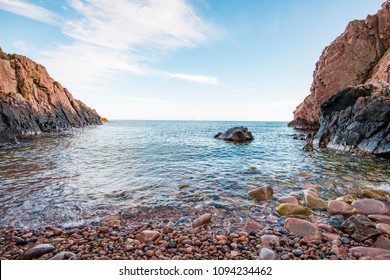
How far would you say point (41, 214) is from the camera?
5656 mm

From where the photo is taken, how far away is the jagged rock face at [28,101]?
28266 mm

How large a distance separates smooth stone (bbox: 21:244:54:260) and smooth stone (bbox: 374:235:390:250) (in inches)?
263

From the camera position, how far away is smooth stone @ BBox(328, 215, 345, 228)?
4.91m

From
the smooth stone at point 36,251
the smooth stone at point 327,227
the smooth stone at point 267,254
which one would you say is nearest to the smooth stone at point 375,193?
the smooth stone at point 327,227

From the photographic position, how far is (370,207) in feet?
18.9

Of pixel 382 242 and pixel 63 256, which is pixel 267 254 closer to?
pixel 382 242

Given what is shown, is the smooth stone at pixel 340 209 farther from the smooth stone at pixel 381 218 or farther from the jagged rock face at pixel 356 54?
the jagged rock face at pixel 356 54

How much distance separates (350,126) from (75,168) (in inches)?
904

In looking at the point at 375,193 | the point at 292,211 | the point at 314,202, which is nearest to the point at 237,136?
the point at 375,193

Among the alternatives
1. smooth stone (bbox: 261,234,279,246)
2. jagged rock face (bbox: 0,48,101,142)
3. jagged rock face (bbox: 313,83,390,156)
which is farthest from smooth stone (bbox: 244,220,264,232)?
jagged rock face (bbox: 0,48,101,142)

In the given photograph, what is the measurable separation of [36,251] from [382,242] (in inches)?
276

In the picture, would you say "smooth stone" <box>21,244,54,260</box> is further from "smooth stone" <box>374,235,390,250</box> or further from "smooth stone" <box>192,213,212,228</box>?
"smooth stone" <box>374,235,390,250</box>
